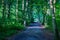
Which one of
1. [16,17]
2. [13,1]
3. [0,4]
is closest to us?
[0,4]

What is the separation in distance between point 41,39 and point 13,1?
18043mm

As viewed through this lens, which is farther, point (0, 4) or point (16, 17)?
point (16, 17)

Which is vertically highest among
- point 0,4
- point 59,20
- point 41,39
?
point 0,4

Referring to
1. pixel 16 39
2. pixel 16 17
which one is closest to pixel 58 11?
pixel 16 17

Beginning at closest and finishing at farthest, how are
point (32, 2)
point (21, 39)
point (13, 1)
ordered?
point (21, 39) < point (13, 1) < point (32, 2)

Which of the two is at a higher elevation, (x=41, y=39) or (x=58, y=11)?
(x=58, y=11)

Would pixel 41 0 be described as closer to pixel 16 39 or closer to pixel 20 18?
pixel 20 18

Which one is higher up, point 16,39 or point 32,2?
point 32,2

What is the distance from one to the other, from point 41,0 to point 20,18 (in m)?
8.56

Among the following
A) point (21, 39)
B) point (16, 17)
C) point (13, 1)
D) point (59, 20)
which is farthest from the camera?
point (13, 1)

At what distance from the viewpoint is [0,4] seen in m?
22.3

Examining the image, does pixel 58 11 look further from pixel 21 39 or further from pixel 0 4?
pixel 21 39

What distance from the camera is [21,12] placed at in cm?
3081

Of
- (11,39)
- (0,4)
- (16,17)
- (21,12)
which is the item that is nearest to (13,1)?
(21,12)
